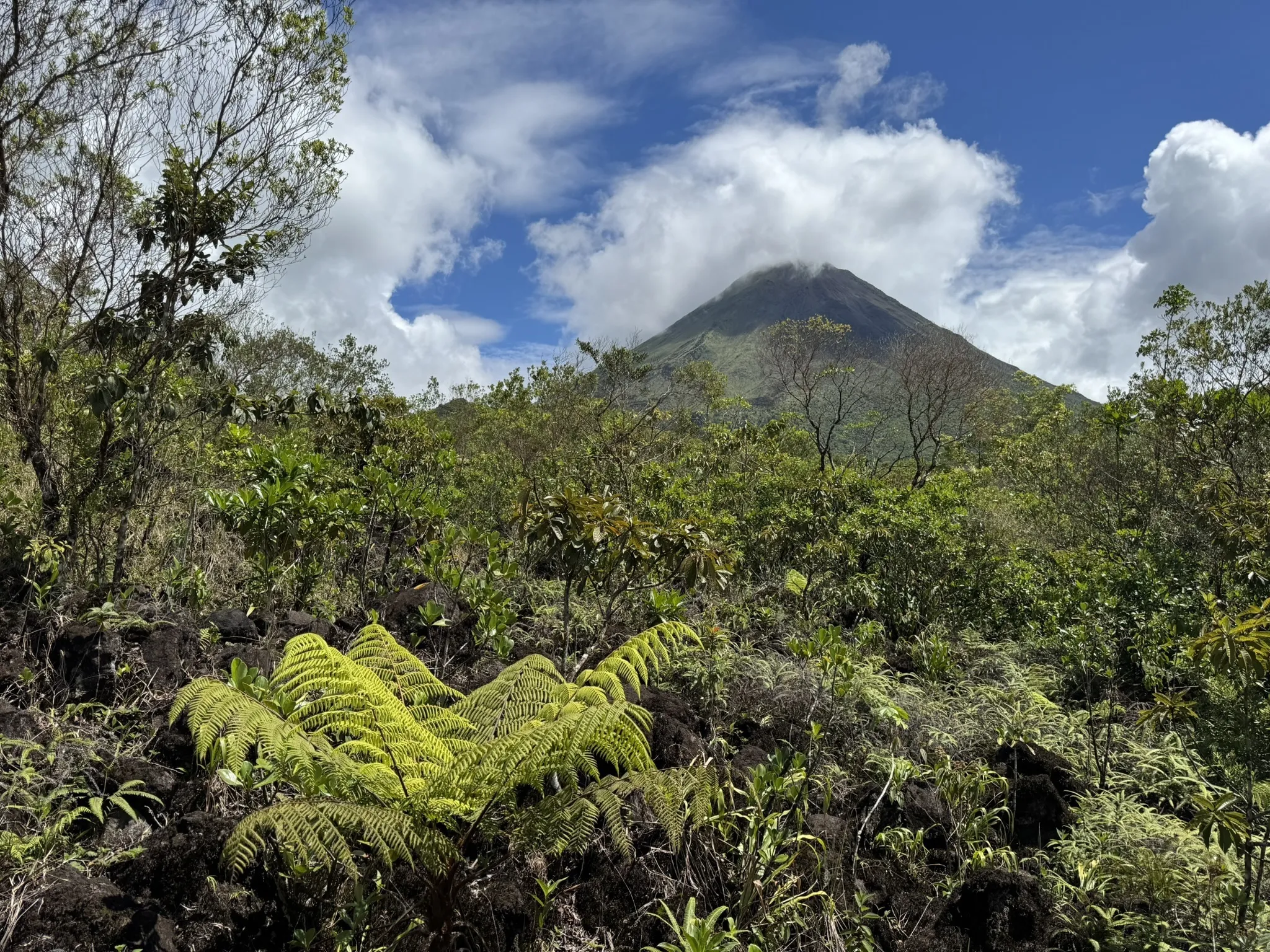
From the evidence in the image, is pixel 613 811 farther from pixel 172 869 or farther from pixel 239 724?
pixel 172 869

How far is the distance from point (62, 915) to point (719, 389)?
60.3 feet

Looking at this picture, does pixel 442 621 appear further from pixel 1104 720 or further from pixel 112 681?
pixel 1104 720

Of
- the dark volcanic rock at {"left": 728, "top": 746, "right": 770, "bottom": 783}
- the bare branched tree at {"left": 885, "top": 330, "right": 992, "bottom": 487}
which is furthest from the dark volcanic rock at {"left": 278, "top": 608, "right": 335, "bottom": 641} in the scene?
the bare branched tree at {"left": 885, "top": 330, "right": 992, "bottom": 487}

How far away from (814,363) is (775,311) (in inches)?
4514

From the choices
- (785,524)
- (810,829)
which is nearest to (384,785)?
(810,829)

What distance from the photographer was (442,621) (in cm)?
432

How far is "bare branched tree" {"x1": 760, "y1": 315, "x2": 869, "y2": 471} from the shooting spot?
17562 mm

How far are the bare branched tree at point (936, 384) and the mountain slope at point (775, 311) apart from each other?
3354 inches

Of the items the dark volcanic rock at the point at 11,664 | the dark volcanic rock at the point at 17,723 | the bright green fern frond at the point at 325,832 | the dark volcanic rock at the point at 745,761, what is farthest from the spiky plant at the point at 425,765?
the dark volcanic rock at the point at 11,664

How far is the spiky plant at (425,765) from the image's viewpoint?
212cm

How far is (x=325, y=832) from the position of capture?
2.10m

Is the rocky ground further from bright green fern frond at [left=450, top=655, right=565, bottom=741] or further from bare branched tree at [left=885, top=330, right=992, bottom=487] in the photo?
bare branched tree at [left=885, top=330, right=992, bottom=487]

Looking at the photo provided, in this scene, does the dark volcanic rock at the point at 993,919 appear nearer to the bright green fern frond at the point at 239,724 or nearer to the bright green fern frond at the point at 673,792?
the bright green fern frond at the point at 673,792

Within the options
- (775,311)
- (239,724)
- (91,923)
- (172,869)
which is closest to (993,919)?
(239,724)
